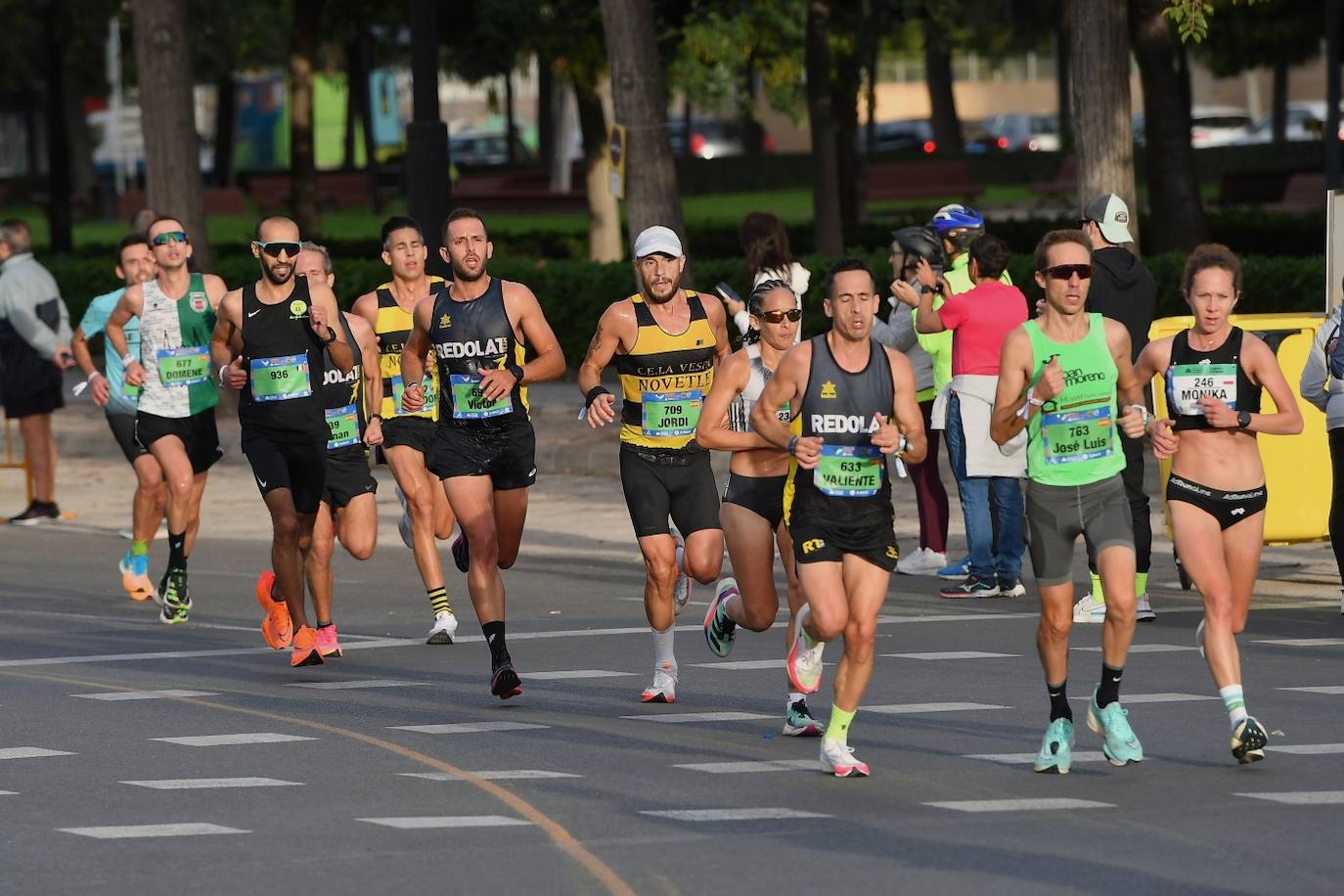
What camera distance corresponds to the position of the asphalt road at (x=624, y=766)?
7035 mm

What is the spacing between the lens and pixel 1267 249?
29156 millimetres

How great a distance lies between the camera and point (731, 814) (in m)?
7.79

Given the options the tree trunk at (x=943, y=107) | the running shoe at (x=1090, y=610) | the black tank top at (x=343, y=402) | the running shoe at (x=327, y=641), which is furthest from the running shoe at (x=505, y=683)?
the tree trunk at (x=943, y=107)

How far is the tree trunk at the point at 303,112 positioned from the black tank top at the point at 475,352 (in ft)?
81.6

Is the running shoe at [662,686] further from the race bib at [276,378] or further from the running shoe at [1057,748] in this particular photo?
the race bib at [276,378]

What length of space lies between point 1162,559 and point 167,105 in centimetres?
1149

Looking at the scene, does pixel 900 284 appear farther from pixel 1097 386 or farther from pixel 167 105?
pixel 167 105

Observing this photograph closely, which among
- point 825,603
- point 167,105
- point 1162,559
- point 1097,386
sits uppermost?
point 167,105

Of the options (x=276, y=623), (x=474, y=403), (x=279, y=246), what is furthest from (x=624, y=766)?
(x=279, y=246)

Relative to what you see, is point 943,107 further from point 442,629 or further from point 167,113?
point 442,629

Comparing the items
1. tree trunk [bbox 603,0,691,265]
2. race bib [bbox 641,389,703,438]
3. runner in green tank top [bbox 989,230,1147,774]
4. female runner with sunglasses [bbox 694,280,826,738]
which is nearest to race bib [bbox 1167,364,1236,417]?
runner in green tank top [bbox 989,230,1147,774]

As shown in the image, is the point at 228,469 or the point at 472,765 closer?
the point at 472,765

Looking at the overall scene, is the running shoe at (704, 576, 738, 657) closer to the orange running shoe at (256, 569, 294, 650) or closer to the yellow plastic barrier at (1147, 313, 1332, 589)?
the orange running shoe at (256, 569, 294, 650)

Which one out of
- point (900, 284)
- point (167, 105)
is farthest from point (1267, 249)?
point (900, 284)
